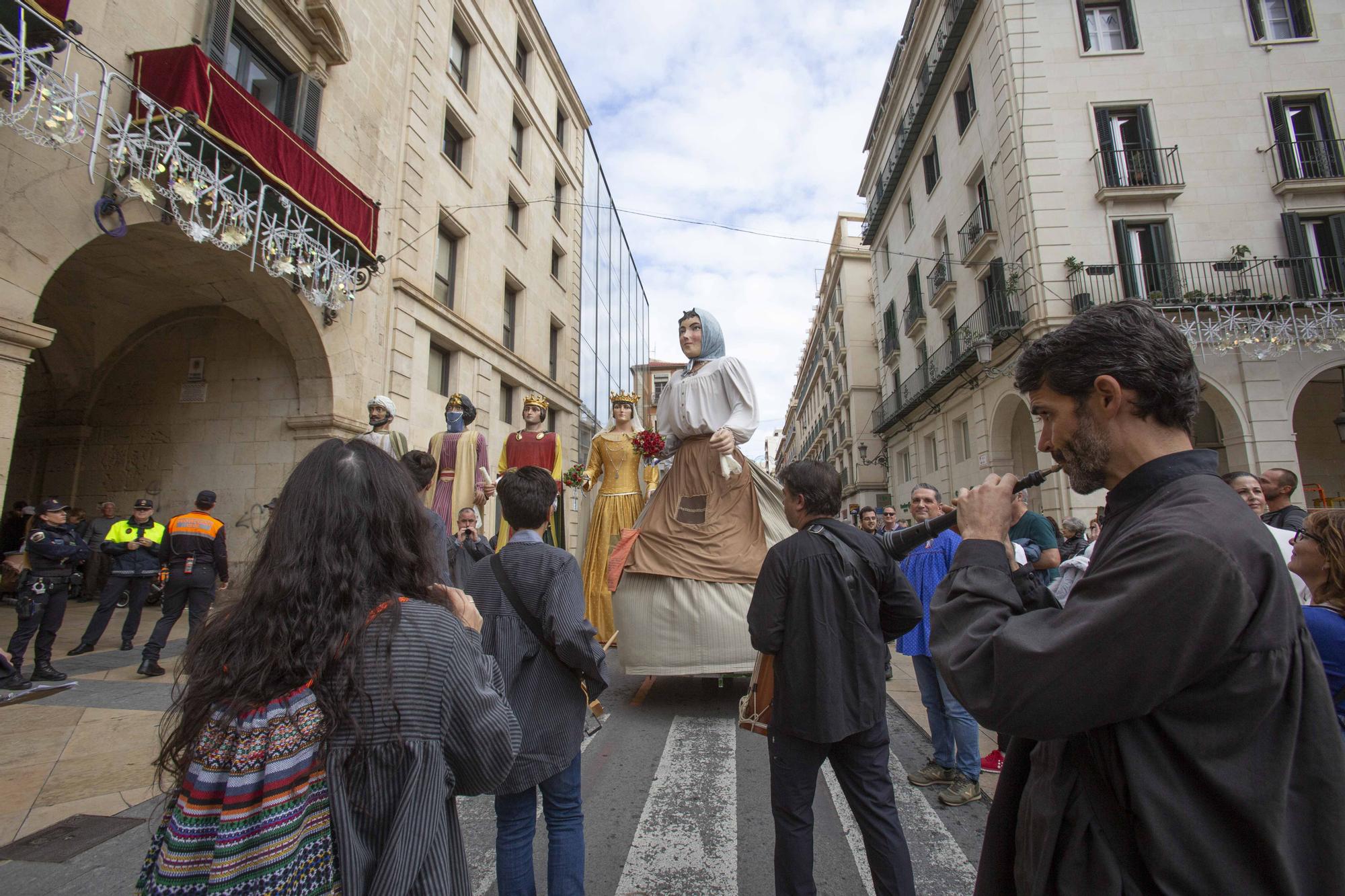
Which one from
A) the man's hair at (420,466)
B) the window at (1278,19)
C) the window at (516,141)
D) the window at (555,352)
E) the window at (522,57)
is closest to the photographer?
the man's hair at (420,466)

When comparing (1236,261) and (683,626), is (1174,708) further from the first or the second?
(1236,261)

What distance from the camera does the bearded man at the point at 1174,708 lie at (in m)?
0.85

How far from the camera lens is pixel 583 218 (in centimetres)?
2062

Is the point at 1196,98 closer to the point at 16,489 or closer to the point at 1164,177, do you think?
the point at 1164,177

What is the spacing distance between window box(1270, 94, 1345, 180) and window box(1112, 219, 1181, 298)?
2702 mm

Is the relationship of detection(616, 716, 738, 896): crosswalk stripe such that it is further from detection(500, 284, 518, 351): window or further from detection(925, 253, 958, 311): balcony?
detection(925, 253, 958, 311): balcony

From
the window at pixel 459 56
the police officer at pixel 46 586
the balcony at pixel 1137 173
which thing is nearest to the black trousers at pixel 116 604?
the police officer at pixel 46 586

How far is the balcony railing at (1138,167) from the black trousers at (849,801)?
1527 cm

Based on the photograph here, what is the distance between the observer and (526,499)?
248cm

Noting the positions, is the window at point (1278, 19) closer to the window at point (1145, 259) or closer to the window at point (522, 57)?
the window at point (1145, 259)

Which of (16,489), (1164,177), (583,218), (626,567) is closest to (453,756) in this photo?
(626,567)

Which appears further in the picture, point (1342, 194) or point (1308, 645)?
point (1342, 194)

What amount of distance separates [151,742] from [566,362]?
51.5 feet

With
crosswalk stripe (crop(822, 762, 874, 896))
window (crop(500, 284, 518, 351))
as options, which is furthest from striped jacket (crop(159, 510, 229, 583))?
window (crop(500, 284, 518, 351))
